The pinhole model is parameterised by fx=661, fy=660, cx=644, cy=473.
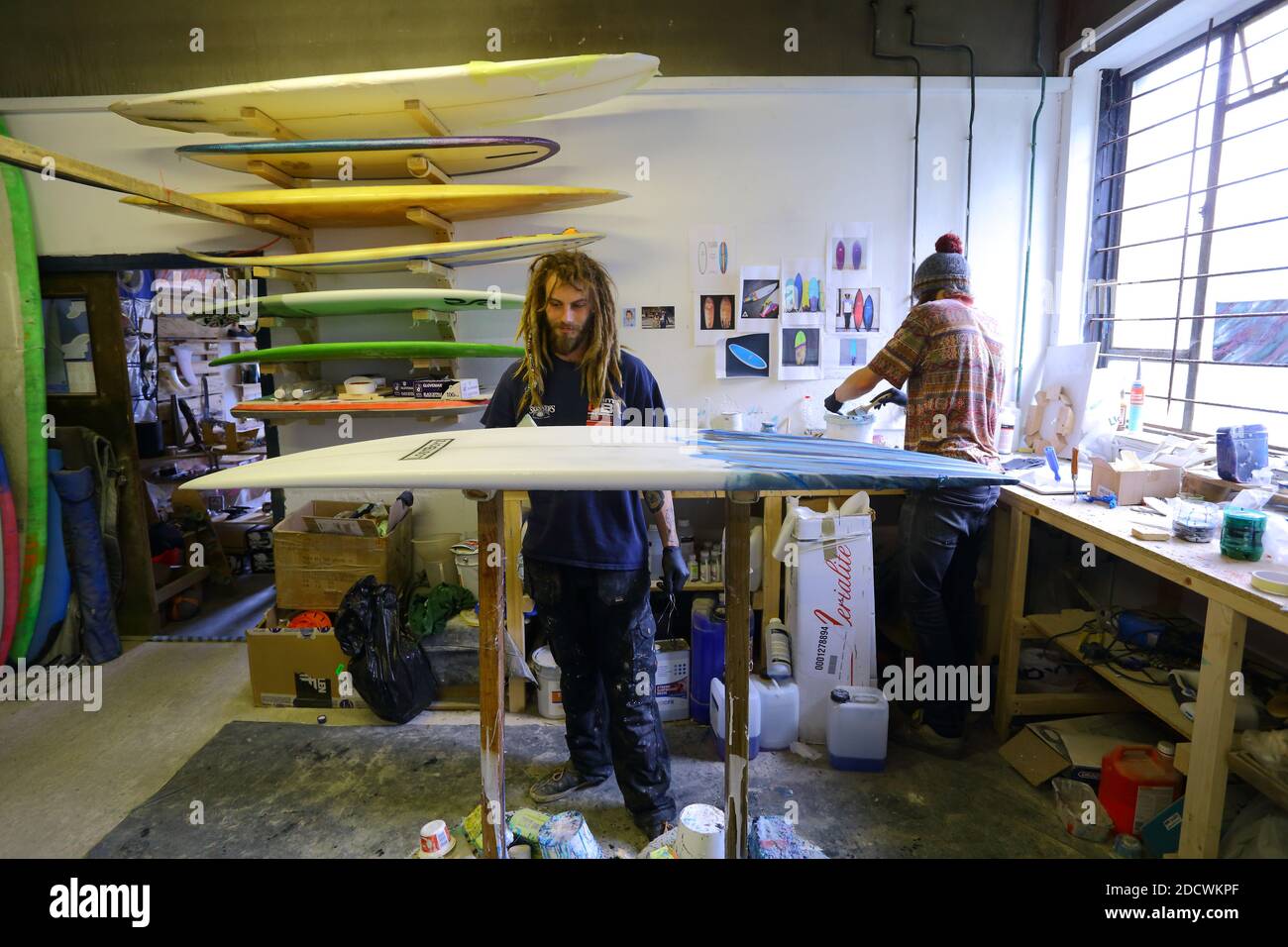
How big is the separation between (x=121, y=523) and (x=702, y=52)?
11.7 ft

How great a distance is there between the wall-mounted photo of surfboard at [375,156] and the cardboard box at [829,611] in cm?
191

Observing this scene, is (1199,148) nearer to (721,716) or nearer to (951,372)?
(951,372)

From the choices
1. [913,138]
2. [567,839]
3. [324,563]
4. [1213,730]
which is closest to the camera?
[1213,730]

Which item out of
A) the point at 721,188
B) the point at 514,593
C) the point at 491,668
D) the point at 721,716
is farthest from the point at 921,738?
the point at 721,188

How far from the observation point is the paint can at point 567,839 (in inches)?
64.0

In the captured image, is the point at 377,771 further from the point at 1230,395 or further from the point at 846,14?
the point at 846,14

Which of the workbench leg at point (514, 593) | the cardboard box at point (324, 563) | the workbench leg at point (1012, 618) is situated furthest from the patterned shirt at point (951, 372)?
the cardboard box at point (324, 563)

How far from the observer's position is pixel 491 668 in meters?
1.41

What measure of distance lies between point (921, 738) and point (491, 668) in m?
1.69

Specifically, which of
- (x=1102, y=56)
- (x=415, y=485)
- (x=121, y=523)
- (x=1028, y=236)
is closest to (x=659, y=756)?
(x=415, y=485)

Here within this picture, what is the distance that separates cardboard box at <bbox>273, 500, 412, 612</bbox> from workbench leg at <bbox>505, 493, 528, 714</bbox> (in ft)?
1.97

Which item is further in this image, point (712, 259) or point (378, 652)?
point (712, 259)

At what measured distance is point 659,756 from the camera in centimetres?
198

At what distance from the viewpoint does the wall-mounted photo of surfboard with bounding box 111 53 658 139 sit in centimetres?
251
